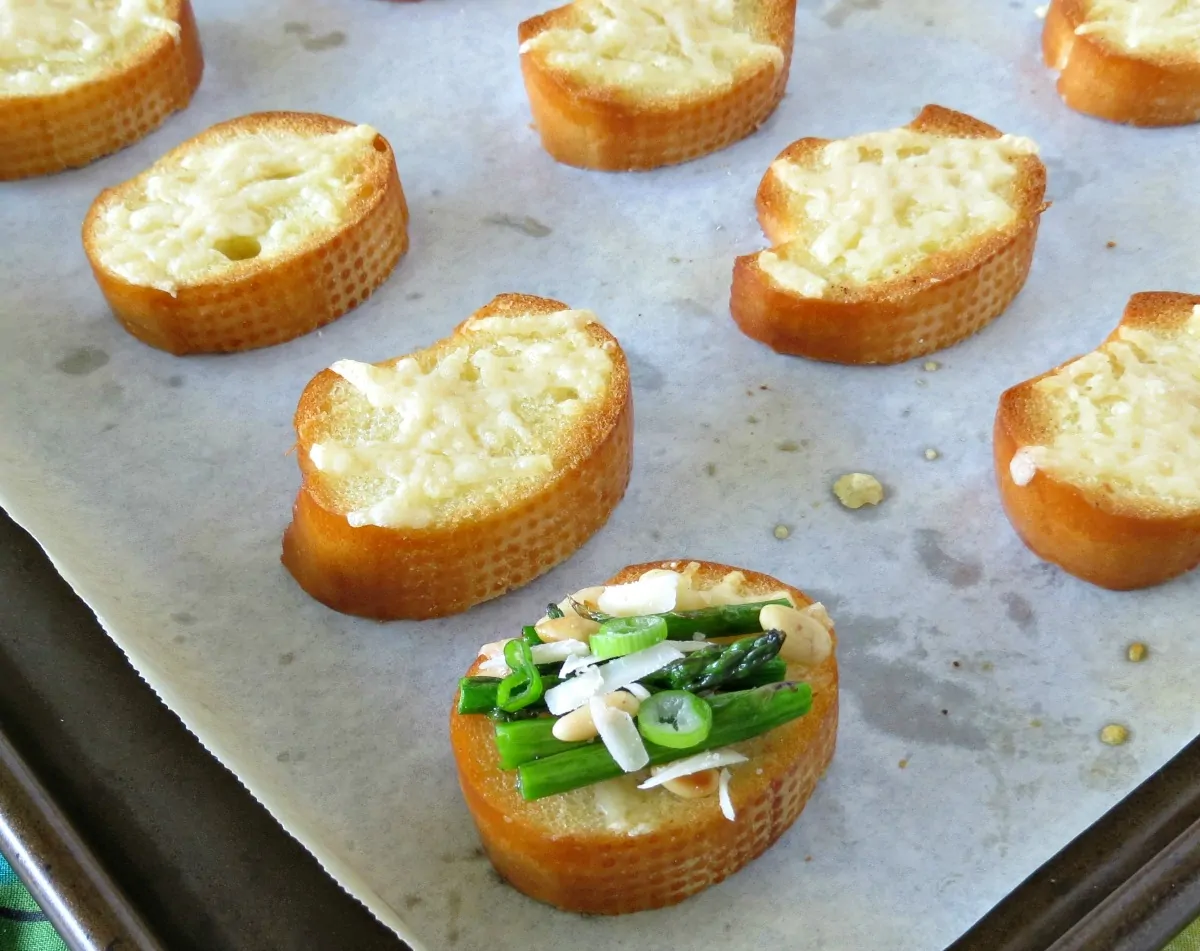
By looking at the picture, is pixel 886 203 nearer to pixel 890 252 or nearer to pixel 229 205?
pixel 890 252

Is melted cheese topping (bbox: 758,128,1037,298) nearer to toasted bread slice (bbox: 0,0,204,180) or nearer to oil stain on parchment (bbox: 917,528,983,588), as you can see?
oil stain on parchment (bbox: 917,528,983,588)

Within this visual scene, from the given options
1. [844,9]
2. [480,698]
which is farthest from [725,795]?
[844,9]

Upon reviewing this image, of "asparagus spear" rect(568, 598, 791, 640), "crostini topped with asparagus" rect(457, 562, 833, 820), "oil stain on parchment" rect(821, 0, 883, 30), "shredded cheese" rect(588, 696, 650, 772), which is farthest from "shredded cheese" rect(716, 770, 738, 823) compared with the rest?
"oil stain on parchment" rect(821, 0, 883, 30)

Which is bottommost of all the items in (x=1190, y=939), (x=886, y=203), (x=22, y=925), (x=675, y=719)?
(x=22, y=925)

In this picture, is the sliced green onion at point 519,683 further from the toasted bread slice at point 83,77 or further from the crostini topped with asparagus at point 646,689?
the toasted bread slice at point 83,77

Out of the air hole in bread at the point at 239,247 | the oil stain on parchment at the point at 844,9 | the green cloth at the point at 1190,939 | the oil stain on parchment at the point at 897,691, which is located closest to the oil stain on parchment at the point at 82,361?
the air hole in bread at the point at 239,247

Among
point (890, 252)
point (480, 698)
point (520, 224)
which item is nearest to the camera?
point (480, 698)

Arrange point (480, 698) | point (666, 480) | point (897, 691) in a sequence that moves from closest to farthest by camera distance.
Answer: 1. point (480, 698)
2. point (897, 691)
3. point (666, 480)
